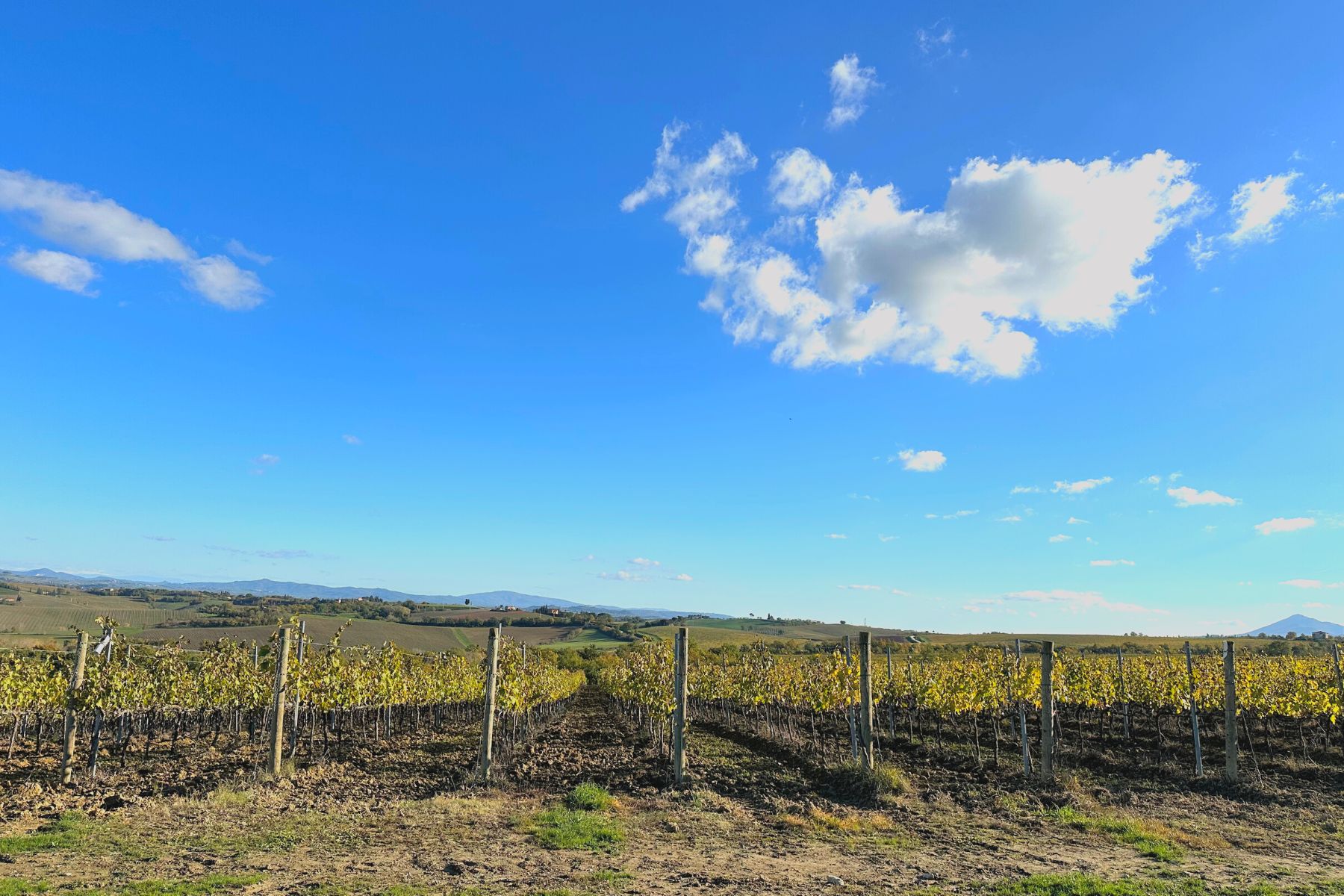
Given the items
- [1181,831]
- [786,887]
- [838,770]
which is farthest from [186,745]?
[1181,831]

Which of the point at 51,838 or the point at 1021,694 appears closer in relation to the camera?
the point at 51,838

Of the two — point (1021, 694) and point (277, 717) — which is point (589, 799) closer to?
point (277, 717)

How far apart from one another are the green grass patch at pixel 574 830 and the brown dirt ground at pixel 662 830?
0.25m

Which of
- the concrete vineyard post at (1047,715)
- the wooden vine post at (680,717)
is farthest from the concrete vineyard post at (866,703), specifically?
the wooden vine post at (680,717)

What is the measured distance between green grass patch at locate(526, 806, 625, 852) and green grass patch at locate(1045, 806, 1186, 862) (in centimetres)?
722

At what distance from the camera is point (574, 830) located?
9.79 metres

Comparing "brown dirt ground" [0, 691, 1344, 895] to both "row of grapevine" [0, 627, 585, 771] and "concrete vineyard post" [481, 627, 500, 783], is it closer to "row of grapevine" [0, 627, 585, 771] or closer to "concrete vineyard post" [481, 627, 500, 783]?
"concrete vineyard post" [481, 627, 500, 783]

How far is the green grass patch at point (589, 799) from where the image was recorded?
448 inches

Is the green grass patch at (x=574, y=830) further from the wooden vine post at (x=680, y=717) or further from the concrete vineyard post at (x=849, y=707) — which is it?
the concrete vineyard post at (x=849, y=707)

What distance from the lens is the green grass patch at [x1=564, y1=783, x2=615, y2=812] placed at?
1138cm

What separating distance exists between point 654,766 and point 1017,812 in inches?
291

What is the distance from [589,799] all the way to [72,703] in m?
11.1

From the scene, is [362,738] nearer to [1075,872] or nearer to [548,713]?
[548,713]

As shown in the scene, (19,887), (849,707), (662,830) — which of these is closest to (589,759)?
(849,707)
